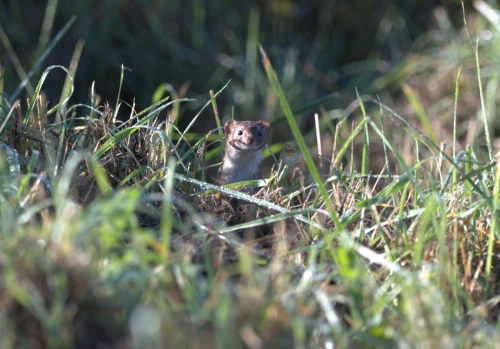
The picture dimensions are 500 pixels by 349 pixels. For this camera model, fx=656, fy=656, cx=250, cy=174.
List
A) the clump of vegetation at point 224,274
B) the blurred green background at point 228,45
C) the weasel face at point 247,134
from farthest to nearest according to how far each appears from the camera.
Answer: the blurred green background at point 228,45 → the weasel face at point 247,134 → the clump of vegetation at point 224,274

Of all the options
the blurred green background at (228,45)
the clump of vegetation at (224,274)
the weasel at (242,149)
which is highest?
the clump of vegetation at (224,274)

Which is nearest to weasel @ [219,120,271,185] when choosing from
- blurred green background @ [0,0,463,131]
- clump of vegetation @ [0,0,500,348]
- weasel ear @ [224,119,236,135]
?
weasel ear @ [224,119,236,135]

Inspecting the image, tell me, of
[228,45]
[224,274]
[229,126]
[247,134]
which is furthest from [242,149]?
[228,45]

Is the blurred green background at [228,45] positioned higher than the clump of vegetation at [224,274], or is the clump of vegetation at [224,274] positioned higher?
the clump of vegetation at [224,274]

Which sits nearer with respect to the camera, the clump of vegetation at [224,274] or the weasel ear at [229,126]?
the clump of vegetation at [224,274]

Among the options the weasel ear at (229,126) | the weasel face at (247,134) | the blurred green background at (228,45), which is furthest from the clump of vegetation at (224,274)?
the blurred green background at (228,45)

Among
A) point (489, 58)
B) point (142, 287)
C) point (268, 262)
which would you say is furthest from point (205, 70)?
point (142, 287)

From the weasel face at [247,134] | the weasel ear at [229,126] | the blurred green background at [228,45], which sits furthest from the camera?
the blurred green background at [228,45]

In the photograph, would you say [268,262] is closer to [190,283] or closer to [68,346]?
[190,283]

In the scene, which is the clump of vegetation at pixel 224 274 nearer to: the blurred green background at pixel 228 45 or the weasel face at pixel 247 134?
the weasel face at pixel 247 134

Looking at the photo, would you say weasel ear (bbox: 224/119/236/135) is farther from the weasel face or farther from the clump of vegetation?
the clump of vegetation
